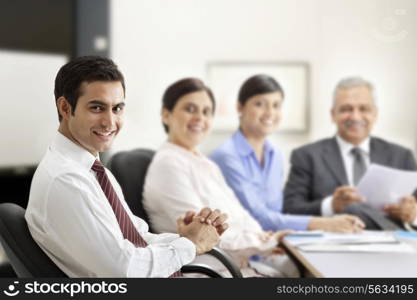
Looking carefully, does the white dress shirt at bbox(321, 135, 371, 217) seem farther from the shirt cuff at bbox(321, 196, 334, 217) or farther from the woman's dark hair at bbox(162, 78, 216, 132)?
the woman's dark hair at bbox(162, 78, 216, 132)

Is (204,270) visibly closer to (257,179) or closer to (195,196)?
(195,196)

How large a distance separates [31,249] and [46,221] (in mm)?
64

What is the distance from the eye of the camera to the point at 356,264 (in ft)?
3.55

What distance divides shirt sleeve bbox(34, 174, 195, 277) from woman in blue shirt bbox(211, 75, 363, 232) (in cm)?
66

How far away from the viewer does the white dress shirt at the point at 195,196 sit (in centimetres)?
111

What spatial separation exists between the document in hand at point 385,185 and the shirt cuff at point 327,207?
98 mm

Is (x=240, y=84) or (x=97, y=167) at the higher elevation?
(x=240, y=84)

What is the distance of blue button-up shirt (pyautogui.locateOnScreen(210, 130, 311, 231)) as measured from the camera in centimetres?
141

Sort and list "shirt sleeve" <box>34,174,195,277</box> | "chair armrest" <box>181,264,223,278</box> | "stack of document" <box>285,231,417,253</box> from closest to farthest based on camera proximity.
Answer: "shirt sleeve" <box>34,174,195,277</box>, "chair armrest" <box>181,264,223,278</box>, "stack of document" <box>285,231,417,253</box>

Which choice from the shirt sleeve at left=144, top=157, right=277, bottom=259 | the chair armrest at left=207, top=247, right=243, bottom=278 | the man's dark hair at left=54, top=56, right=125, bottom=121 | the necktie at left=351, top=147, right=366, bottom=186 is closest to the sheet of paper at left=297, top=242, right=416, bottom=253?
the shirt sleeve at left=144, top=157, right=277, bottom=259

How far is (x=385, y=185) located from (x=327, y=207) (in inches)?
7.0

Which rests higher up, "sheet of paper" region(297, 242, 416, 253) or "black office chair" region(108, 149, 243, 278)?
"black office chair" region(108, 149, 243, 278)

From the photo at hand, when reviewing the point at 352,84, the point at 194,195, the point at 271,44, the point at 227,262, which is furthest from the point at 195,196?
the point at 352,84

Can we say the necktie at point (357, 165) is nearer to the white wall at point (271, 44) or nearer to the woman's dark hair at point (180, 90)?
the white wall at point (271, 44)
